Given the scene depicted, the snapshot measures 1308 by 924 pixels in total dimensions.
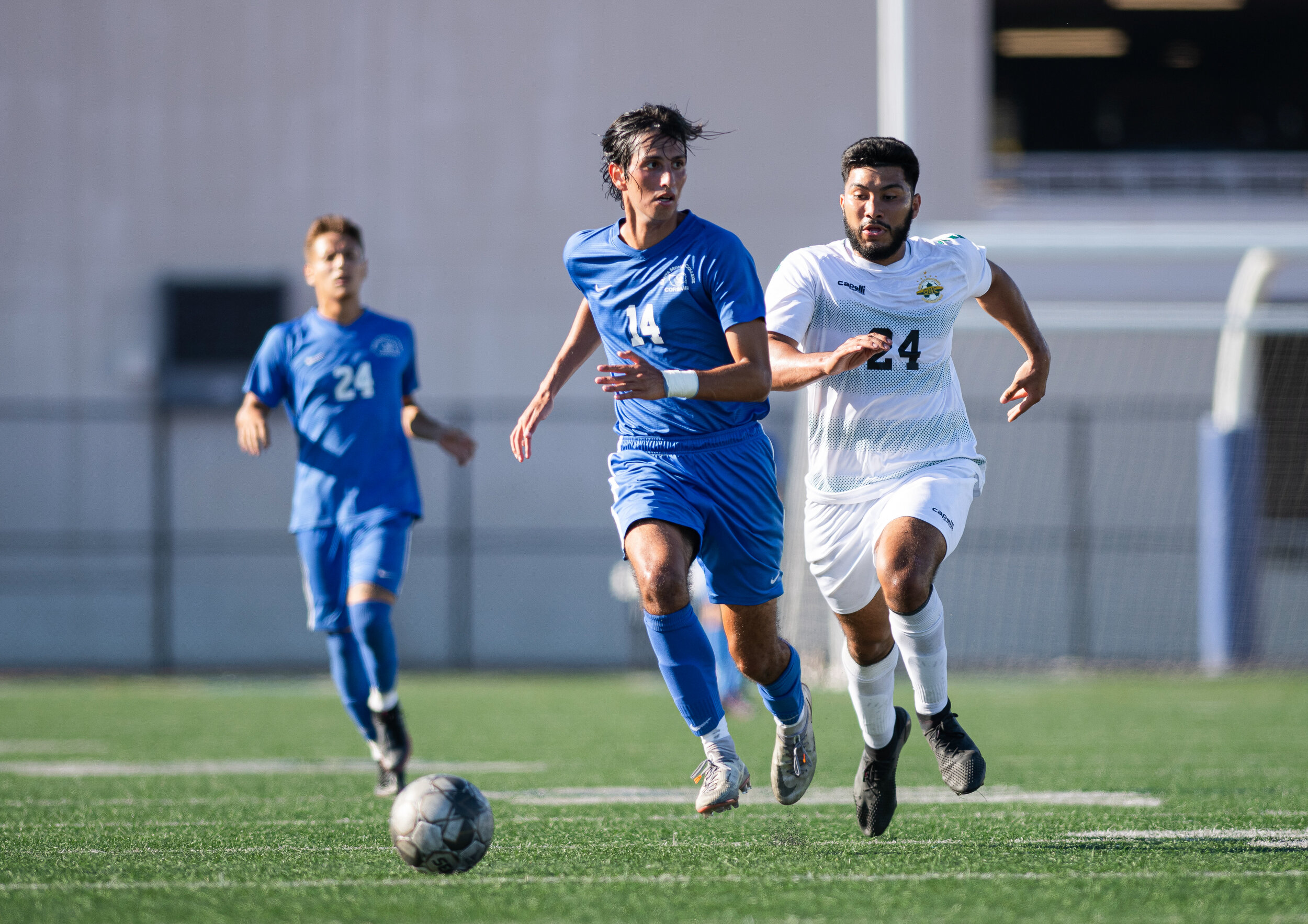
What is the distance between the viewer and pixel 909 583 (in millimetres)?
4188

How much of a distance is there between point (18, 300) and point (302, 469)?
12292mm

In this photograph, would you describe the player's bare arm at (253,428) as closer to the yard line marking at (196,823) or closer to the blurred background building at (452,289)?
the yard line marking at (196,823)

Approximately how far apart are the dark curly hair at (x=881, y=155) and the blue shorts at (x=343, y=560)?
2.50 meters

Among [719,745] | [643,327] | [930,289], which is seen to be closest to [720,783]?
[719,745]

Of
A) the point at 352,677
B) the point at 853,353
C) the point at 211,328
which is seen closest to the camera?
the point at 853,353

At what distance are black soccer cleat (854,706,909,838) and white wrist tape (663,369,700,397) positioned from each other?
1.25m

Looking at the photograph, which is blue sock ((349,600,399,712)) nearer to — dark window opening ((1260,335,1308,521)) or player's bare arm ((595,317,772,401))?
player's bare arm ((595,317,772,401))

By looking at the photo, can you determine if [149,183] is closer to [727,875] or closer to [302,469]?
[302,469]

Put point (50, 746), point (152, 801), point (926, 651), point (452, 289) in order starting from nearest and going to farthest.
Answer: point (926, 651), point (152, 801), point (50, 746), point (452, 289)

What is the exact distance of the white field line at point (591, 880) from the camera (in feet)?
11.6

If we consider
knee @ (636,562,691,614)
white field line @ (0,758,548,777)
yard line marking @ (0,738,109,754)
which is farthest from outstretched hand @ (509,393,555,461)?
yard line marking @ (0,738,109,754)

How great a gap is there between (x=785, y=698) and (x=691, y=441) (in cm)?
90

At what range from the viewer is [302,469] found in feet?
20.0

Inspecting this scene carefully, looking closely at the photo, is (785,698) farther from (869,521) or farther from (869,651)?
(869,521)
